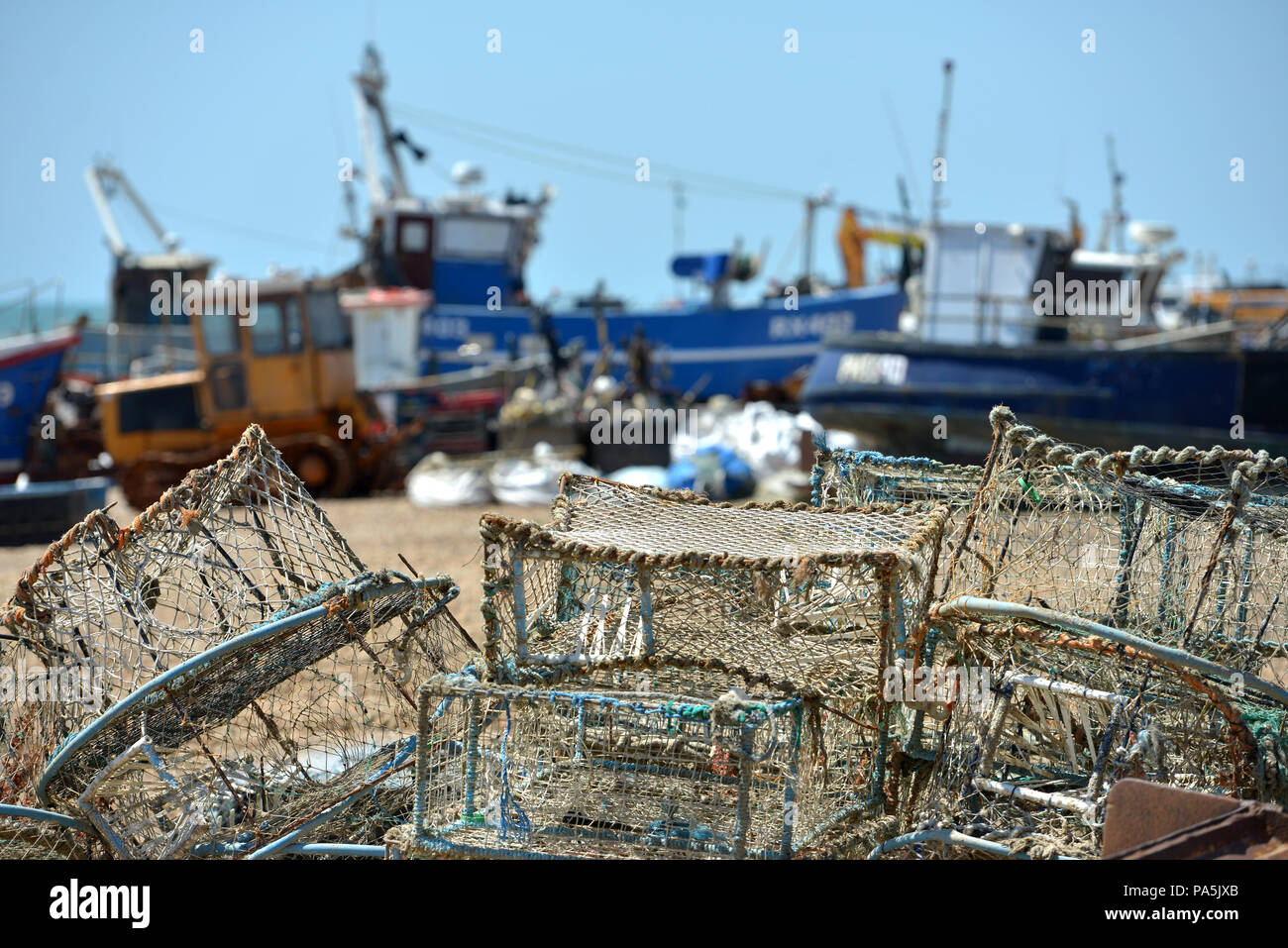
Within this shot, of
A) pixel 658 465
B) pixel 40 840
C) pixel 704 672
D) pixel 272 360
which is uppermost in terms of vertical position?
pixel 272 360

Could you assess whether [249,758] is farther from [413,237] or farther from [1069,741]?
[413,237]

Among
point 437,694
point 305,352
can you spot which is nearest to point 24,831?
point 437,694

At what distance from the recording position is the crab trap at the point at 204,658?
3072 mm

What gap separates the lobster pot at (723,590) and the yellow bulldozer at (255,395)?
9.01 m

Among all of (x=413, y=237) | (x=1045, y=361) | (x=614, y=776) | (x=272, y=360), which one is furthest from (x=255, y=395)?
(x=614, y=776)

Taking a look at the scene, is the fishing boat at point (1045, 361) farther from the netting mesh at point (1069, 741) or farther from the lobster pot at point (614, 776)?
the lobster pot at point (614, 776)

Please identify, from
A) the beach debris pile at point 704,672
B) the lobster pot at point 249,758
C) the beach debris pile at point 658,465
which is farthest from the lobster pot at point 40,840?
the beach debris pile at point 658,465

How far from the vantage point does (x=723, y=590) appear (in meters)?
3.02

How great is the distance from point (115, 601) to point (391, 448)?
931 centimetres

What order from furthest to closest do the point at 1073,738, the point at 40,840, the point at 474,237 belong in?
the point at 474,237 < the point at 40,840 < the point at 1073,738

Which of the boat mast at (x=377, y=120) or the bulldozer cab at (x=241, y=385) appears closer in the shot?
the bulldozer cab at (x=241, y=385)

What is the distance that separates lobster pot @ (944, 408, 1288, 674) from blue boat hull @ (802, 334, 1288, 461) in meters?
7.29

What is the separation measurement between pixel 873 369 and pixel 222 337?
6128 millimetres
